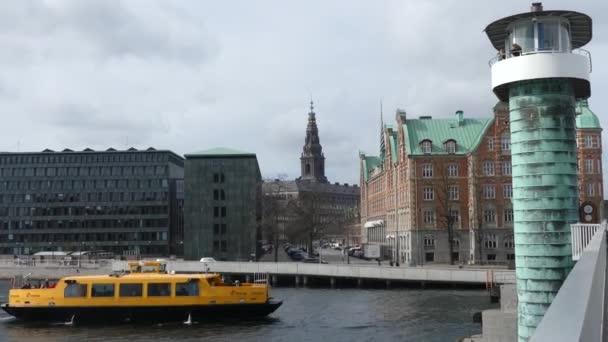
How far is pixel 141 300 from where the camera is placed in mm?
48562

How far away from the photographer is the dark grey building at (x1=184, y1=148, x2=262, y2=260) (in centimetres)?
10388

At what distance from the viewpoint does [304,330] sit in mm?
42406

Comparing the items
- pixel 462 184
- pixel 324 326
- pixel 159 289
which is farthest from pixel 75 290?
pixel 462 184

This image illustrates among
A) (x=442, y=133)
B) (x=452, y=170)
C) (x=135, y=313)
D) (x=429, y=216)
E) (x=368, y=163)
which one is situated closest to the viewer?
(x=135, y=313)

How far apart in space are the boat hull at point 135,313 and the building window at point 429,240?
43.3m

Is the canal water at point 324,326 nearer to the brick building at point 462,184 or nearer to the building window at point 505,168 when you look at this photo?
the brick building at point 462,184

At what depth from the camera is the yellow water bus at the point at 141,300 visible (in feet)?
157

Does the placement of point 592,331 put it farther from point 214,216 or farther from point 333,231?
point 333,231

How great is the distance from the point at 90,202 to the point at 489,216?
86.1m

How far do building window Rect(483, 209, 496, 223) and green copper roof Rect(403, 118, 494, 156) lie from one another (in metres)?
8.68

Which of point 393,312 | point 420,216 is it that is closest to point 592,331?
point 393,312

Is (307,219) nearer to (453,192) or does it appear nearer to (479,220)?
(453,192)

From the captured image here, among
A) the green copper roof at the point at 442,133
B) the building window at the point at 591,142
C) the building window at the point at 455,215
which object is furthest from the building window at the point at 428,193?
the building window at the point at 591,142

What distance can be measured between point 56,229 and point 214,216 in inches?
1943
